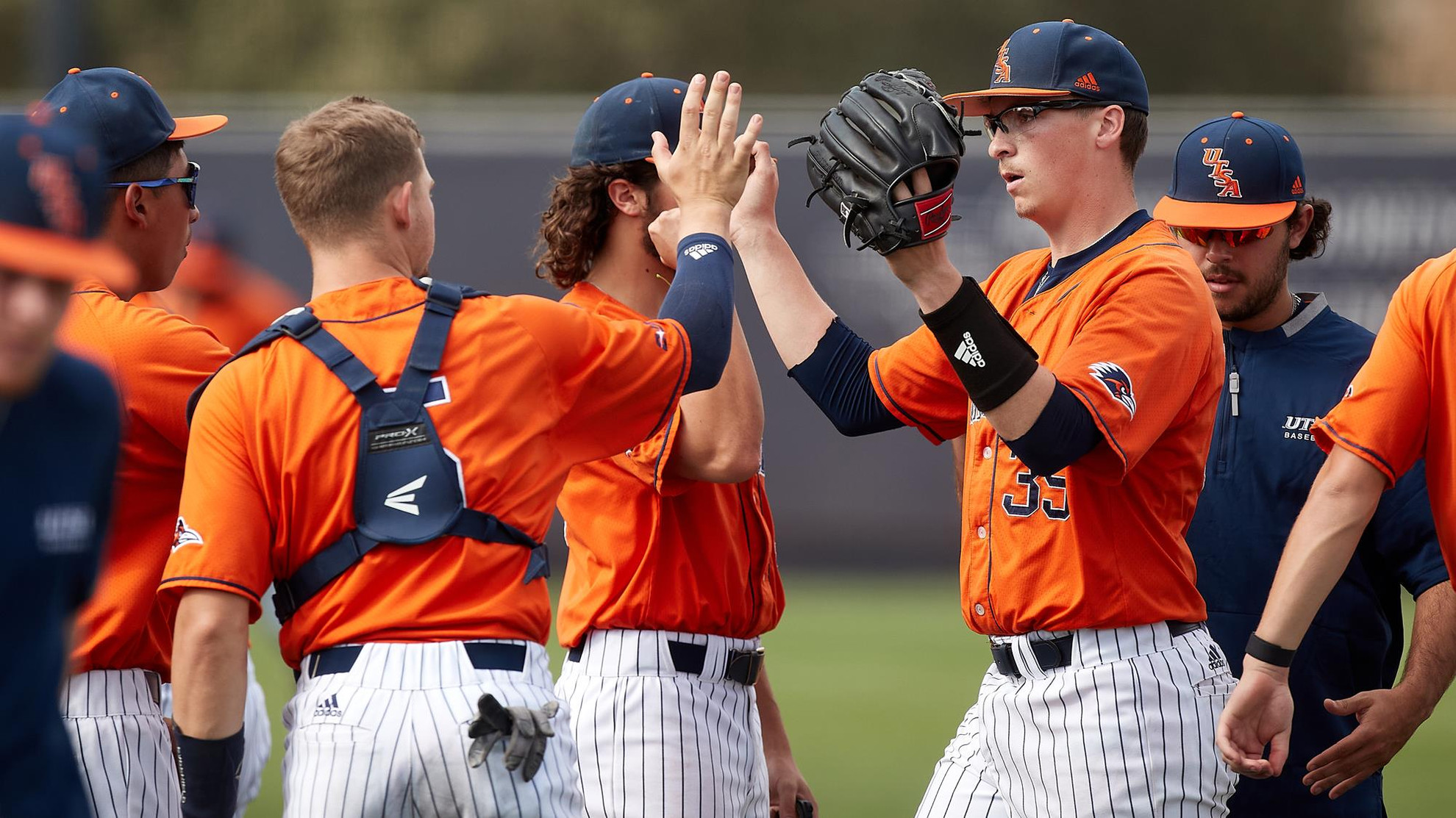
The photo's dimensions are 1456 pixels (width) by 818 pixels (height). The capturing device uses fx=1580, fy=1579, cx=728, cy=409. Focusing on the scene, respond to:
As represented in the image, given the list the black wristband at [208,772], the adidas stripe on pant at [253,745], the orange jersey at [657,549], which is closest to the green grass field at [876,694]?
the adidas stripe on pant at [253,745]

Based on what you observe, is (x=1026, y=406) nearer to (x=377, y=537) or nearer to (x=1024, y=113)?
(x=1024, y=113)

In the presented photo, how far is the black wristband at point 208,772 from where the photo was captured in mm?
3012

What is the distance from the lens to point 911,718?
9430 mm

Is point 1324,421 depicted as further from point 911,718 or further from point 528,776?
point 911,718

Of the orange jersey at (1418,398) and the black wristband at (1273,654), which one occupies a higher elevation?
the orange jersey at (1418,398)

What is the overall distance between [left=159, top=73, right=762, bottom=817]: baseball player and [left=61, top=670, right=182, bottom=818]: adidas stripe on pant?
1.54 ft

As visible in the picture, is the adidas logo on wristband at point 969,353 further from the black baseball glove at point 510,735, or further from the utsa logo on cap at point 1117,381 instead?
the black baseball glove at point 510,735

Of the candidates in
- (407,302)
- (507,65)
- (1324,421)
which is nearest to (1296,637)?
(1324,421)

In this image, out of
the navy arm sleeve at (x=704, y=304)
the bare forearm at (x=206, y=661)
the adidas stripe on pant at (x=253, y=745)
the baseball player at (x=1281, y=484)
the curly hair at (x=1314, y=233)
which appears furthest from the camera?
the curly hair at (x=1314, y=233)

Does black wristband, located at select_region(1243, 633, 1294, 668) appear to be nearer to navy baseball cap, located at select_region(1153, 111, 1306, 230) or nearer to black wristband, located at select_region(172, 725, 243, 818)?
navy baseball cap, located at select_region(1153, 111, 1306, 230)

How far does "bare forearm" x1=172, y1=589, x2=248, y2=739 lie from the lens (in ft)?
9.72

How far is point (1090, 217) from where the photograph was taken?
3840 millimetres

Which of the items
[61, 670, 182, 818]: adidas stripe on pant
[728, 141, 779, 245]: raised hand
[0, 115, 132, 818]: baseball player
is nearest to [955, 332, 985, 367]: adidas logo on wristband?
[728, 141, 779, 245]: raised hand

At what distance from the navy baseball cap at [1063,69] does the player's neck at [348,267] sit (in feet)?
4.71
